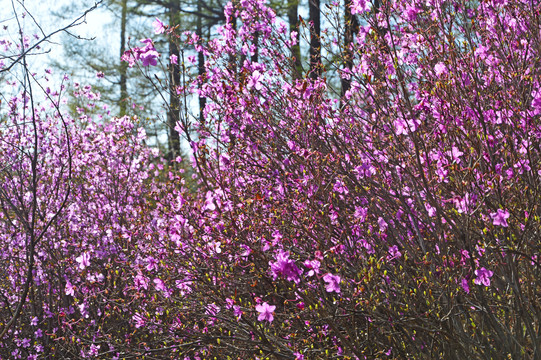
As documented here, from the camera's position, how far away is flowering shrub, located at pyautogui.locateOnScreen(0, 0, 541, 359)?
3162mm

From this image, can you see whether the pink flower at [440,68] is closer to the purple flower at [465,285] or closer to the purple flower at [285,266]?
the purple flower at [465,285]

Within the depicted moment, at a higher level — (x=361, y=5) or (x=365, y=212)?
(x=361, y=5)

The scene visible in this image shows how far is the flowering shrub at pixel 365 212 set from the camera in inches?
124

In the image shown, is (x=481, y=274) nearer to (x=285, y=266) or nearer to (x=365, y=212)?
(x=365, y=212)

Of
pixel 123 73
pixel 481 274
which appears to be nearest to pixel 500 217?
pixel 481 274

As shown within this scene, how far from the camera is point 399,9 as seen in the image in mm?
4961

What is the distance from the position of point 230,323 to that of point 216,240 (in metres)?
0.59

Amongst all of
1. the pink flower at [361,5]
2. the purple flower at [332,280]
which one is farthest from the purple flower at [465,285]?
the pink flower at [361,5]

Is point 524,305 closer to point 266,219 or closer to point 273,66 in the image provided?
point 266,219

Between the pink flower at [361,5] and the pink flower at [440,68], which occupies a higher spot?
the pink flower at [361,5]

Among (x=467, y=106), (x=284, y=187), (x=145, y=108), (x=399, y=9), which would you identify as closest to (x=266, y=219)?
(x=284, y=187)

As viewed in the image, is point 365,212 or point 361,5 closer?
point 365,212

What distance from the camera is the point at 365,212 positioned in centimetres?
344

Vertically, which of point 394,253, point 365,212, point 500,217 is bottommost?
point 500,217
